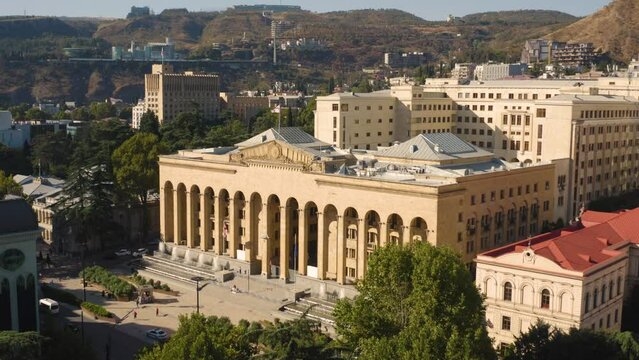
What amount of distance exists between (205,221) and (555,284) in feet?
136

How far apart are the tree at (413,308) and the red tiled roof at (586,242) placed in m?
9.78

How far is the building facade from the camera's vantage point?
148ft

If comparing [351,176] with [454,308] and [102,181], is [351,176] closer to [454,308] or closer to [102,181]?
[454,308]

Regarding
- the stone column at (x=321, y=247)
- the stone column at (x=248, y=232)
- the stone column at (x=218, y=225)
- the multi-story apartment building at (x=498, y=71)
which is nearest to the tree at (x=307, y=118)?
the multi-story apartment building at (x=498, y=71)

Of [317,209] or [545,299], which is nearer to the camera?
[545,299]

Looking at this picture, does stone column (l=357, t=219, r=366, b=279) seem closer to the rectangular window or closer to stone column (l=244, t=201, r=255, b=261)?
stone column (l=244, t=201, r=255, b=261)

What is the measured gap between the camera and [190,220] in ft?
267

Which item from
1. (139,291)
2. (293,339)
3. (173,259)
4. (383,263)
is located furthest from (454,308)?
(173,259)

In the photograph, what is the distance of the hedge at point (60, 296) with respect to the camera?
223ft

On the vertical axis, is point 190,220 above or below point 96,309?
above

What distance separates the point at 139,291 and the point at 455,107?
A: 56.8 meters

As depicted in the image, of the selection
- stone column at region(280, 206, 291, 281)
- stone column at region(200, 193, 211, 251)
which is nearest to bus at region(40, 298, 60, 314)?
stone column at region(200, 193, 211, 251)

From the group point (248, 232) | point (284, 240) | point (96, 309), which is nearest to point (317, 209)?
point (284, 240)

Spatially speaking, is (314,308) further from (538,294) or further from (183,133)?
(183,133)
